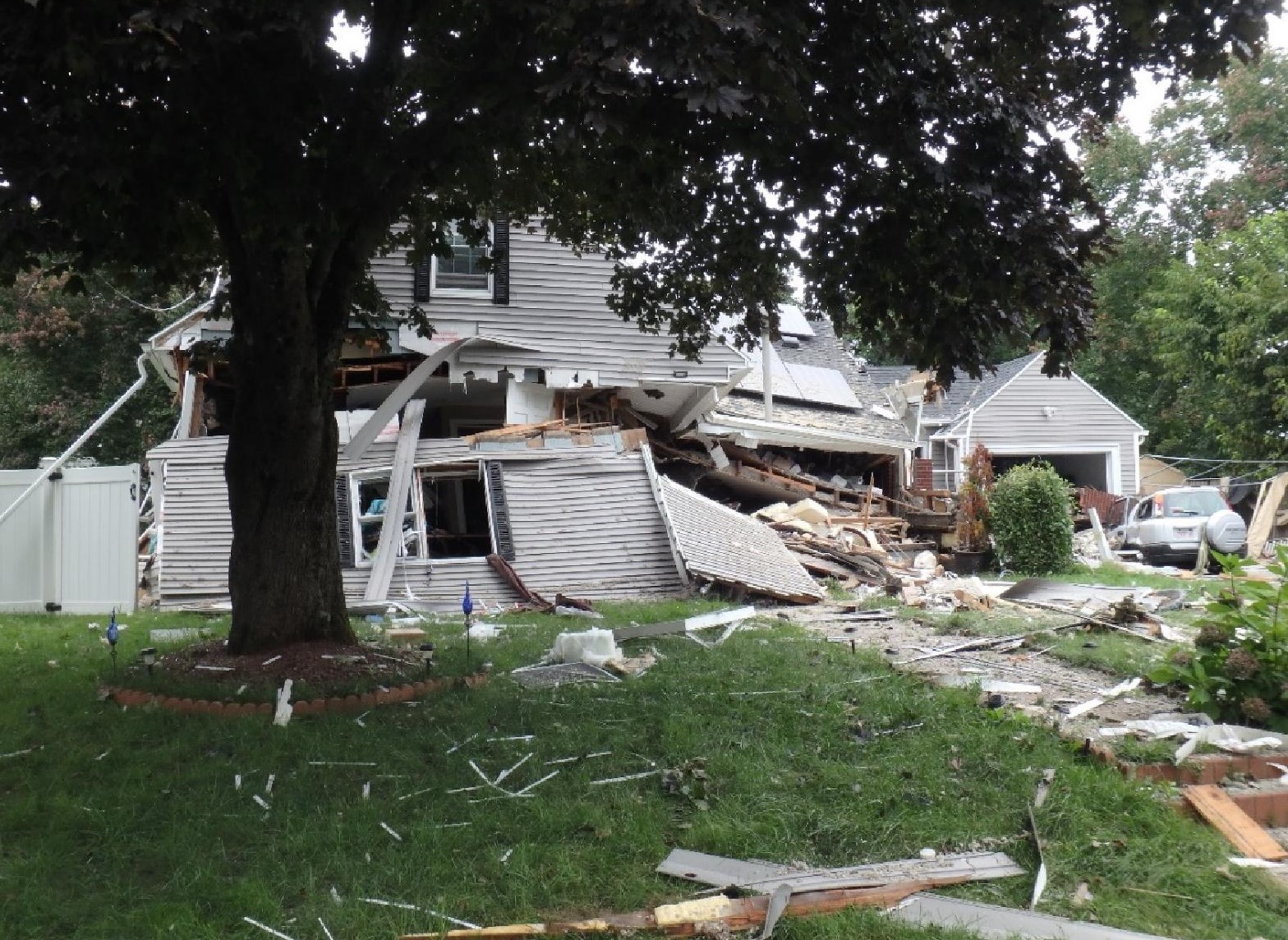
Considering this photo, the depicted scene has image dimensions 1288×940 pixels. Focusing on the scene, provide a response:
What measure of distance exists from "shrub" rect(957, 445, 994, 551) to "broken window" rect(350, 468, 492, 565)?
28.6ft

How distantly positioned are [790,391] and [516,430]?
8.97 m

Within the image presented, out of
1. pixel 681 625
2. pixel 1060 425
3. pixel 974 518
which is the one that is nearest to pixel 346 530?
pixel 681 625

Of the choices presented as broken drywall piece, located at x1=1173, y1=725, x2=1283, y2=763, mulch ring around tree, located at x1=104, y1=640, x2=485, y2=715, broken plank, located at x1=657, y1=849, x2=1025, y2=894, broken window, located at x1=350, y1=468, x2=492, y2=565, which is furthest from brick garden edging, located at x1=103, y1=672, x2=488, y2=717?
broken window, located at x1=350, y1=468, x2=492, y2=565

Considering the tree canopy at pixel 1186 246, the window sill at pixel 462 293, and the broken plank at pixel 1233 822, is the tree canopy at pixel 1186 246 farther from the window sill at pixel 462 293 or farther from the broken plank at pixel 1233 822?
the broken plank at pixel 1233 822

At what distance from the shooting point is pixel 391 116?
8.13 metres

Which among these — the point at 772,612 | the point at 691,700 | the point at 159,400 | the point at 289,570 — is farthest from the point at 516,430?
the point at 159,400

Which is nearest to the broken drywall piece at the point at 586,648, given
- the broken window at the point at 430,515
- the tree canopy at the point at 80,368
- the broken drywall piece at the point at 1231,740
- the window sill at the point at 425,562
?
the broken drywall piece at the point at 1231,740

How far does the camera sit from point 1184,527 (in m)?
22.1

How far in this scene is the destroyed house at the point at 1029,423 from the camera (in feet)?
99.5

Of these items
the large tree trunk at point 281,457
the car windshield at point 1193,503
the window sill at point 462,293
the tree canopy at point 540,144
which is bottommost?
the car windshield at point 1193,503

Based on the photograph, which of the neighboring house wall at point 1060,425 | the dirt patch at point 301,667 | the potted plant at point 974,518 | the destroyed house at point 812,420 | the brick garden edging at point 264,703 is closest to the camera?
the brick garden edging at point 264,703

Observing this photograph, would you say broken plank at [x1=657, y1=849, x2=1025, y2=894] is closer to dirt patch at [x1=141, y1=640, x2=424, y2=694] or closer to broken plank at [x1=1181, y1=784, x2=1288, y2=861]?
broken plank at [x1=1181, y1=784, x2=1288, y2=861]

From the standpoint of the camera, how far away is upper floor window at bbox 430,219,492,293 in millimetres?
16141

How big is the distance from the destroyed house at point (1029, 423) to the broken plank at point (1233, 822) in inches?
1013
